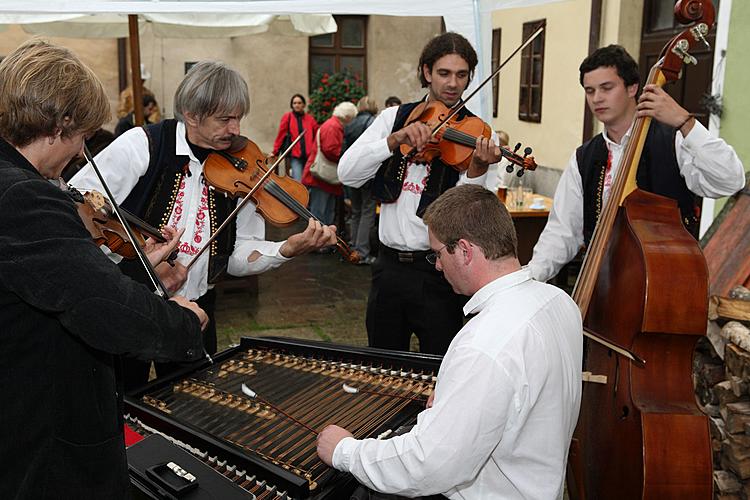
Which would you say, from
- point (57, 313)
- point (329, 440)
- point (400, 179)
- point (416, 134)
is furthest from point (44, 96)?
point (400, 179)

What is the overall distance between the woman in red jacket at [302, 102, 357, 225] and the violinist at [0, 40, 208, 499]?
231 inches

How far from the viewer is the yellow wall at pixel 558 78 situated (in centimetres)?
774

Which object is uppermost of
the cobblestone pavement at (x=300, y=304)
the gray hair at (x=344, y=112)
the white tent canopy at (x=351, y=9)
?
the white tent canopy at (x=351, y=9)

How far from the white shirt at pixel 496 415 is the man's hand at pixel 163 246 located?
0.88m

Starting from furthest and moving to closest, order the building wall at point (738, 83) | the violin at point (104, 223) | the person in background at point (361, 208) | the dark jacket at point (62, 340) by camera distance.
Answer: the person in background at point (361, 208)
the building wall at point (738, 83)
the violin at point (104, 223)
the dark jacket at point (62, 340)

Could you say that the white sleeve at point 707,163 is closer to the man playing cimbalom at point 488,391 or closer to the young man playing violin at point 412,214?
the young man playing violin at point 412,214

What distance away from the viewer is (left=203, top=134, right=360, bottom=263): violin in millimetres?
2400

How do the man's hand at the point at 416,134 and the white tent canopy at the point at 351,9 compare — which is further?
the white tent canopy at the point at 351,9

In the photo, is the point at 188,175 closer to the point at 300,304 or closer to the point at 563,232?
the point at 563,232

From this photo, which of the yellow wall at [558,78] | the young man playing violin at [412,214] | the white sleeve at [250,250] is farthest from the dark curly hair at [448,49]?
the yellow wall at [558,78]

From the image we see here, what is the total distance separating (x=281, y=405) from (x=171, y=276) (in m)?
0.64

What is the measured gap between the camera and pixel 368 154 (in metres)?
2.86

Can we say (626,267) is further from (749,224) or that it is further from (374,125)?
(749,224)

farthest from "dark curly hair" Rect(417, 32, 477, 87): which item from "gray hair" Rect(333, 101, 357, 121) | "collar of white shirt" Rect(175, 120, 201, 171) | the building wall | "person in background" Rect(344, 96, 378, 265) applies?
"gray hair" Rect(333, 101, 357, 121)
